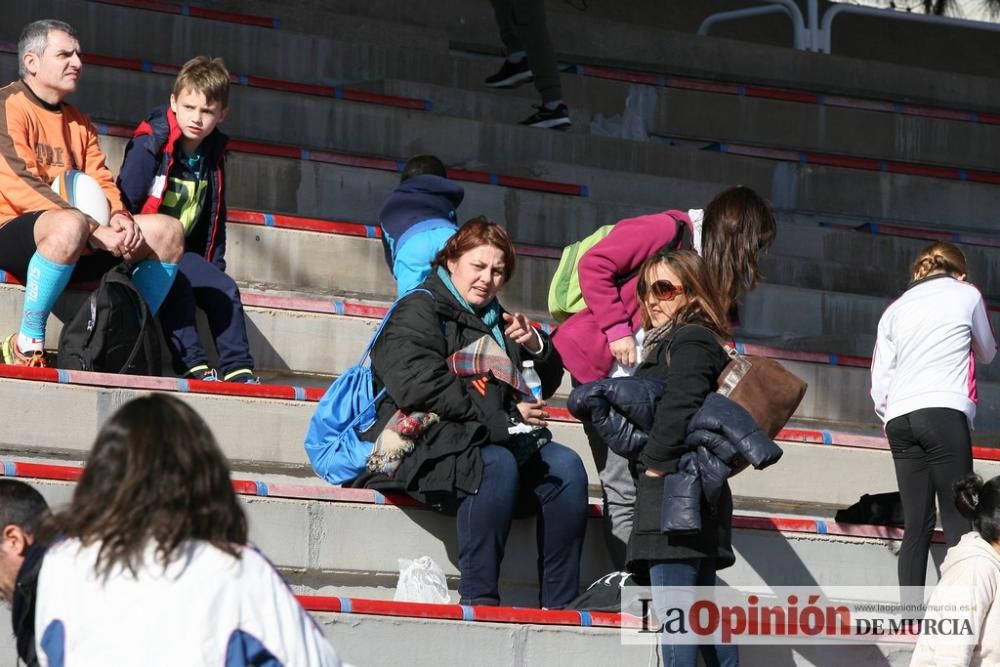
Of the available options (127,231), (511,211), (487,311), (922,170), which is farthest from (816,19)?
(127,231)

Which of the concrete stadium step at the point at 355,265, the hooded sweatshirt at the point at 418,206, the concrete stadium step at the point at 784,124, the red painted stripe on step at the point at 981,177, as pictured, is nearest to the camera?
the hooded sweatshirt at the point at 418,206

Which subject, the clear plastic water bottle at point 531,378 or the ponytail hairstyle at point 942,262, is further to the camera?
the ponytail hairstyle at point 942,262

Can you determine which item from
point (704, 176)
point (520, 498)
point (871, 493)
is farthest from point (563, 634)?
point (704, 176)

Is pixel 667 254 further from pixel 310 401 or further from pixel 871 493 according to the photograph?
pixel 871 493

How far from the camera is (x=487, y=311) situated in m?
4.67

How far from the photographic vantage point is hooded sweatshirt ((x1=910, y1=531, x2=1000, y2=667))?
12.7ft

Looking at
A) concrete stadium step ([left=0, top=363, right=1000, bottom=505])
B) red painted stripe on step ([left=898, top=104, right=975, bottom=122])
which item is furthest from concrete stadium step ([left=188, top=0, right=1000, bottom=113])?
concrete stadium step ([left=0, top=363, right=1000, bottom=505])

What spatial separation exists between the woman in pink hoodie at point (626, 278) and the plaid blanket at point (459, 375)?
0.94 feet

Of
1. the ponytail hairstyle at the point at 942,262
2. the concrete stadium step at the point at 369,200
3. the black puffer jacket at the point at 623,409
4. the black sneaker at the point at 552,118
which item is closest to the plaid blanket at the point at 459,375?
the black puffer jacket at the point at 623,409

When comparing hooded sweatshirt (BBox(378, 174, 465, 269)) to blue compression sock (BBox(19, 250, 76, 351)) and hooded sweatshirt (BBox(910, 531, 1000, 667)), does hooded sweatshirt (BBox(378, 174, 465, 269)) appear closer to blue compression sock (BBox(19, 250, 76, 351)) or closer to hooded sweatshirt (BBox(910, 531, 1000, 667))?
blue compression sock (BBox(19, 250, 76, 351))

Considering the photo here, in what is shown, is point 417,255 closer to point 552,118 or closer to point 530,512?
point 530,512

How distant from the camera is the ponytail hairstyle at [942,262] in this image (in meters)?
5.15

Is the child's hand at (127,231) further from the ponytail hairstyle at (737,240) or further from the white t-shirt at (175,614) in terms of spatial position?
the white t-shirt at (175,614)

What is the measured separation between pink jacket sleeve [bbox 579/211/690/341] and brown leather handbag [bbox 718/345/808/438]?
22.9 inches
